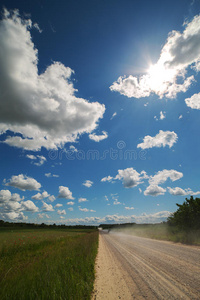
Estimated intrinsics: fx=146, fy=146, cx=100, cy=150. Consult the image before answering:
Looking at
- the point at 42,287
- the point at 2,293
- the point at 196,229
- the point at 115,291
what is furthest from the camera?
the point at 196,229

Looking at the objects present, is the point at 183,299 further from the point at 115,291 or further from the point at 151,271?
the point at 151,271

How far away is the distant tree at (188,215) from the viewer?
1903cm

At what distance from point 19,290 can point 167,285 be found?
176 inches

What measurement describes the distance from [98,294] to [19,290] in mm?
2597

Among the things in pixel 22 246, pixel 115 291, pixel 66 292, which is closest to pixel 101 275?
pixel 115 291

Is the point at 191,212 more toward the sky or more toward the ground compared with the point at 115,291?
more toward the sky

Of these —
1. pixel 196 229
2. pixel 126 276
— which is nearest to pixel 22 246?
pixel 126 276

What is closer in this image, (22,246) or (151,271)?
(151,271)

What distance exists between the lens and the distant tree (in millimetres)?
19031

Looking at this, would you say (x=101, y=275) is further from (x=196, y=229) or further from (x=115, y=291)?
(x=196, y=229)

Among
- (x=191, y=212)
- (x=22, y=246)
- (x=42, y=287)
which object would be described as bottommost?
(x=22, y=246)

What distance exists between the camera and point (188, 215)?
66.1 feet

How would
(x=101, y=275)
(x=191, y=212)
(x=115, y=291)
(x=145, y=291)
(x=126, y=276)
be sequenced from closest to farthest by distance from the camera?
(x=145, y=291), (x=115, y=291), (x=126, y=276), (x=101, y=275), (x=191, y=212)

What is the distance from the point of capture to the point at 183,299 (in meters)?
3.83
